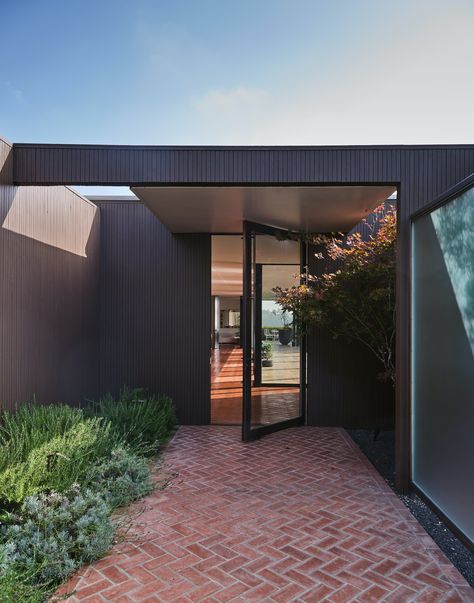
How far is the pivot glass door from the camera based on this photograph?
20.0 feet

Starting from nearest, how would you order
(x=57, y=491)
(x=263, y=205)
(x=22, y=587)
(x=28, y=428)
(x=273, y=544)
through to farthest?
(x=22, y=587) → (x=273, y=544) → (x=57, y=491) → (x=28, y=428) → (x=263, y=205)

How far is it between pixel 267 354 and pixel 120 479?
3.50 metres

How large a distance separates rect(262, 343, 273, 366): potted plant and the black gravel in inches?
63.4

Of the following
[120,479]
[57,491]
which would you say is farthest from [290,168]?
[57,491]

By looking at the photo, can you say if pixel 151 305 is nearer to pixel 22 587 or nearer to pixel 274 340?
pixel 274 340

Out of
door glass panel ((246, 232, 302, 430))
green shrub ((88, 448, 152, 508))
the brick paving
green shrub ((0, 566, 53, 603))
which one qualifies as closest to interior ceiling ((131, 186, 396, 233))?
door glass panel ((246, 232, 302, 430))

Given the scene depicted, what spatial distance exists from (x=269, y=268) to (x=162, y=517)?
403cm

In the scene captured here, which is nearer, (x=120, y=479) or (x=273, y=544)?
(x=273, y=544)

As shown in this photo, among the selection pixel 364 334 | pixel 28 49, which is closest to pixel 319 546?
pixel 364 334

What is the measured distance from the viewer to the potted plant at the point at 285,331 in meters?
6.56

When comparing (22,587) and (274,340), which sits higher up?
(274,340)

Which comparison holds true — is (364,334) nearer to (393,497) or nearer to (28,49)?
(393,497)

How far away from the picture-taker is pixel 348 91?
6766 millimetres

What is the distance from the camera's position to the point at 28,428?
4074mm
